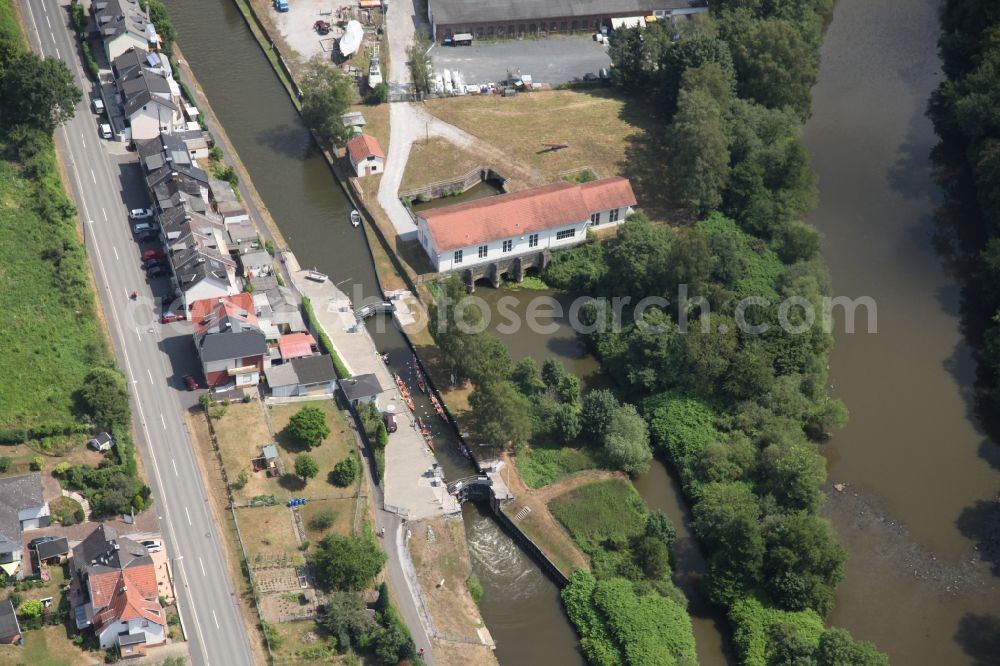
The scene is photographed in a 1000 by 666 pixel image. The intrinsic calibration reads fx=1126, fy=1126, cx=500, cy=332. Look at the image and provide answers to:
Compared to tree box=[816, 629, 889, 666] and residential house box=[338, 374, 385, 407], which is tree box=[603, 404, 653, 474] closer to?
residential house box=[338, 374, 385, 407]

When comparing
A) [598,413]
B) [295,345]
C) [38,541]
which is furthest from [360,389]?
[38,541]

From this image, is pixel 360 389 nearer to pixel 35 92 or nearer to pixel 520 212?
pixel 520 212

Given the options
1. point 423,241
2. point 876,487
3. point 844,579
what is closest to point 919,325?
point 876,487

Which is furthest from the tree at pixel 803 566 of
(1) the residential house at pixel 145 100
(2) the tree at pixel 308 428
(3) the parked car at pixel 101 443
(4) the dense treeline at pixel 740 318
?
(1) the residential house at pixel 145 100

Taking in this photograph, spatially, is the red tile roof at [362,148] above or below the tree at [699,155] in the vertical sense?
above

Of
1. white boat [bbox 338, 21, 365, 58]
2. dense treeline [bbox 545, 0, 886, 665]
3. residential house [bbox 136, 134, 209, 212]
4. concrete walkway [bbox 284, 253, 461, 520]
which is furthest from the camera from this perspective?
white boat [bbox 338, 21, 365, 58]

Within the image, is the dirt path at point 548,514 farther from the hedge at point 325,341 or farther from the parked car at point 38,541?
the parked car at point 38,541

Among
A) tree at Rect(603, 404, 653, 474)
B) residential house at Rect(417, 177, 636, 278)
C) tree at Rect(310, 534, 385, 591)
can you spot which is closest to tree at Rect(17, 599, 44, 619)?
tree at Rect(310, 534, 385, 591)
